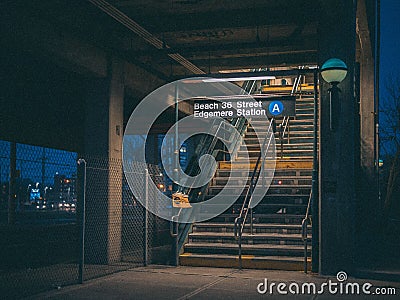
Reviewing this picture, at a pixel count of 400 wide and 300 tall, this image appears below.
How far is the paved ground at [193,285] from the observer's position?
925 centimetres

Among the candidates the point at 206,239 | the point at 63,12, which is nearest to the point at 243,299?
the point at 206,239

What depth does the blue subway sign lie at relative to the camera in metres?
12.7

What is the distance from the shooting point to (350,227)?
11.2 metres

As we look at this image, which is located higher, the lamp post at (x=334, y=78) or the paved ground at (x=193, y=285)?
the lamp post at (x=334, y=78)

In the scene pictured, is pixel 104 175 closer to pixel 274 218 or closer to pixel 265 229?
pixel 265 229

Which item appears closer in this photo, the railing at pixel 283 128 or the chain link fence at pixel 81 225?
the chain link fence at pixel 81 225

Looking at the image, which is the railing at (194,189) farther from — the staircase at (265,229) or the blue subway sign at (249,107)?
the blue subway sign at (249,107)

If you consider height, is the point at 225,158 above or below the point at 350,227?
above

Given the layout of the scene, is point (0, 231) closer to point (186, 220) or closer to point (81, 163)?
point (186, 220)

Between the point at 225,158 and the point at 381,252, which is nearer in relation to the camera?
the point at 381,252

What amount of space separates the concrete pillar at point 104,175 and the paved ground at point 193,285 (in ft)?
3.76

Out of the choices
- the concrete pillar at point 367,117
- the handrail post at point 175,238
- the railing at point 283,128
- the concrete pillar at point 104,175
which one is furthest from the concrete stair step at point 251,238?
the concrete pillar at point 367,117

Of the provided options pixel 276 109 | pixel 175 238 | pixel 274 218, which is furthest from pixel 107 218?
pixel 276 109

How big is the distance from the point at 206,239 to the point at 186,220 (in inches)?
26.7
